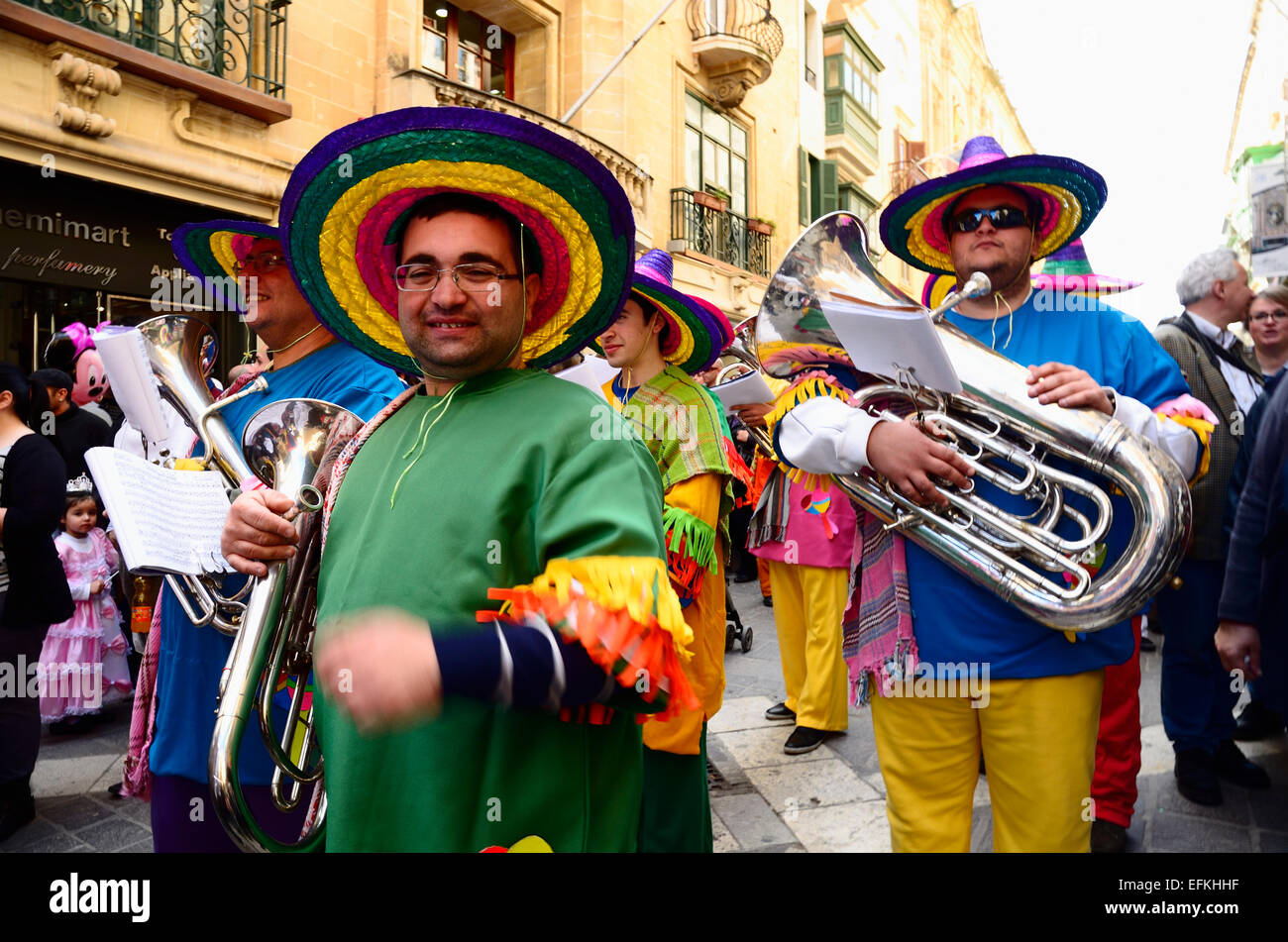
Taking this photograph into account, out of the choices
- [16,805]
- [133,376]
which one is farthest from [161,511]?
[16,805]

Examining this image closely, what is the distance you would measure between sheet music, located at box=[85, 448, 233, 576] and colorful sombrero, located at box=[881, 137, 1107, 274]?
6.64 ft

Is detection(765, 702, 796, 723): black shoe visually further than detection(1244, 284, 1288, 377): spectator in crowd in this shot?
Yes

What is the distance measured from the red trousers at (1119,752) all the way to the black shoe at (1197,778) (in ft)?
1.85

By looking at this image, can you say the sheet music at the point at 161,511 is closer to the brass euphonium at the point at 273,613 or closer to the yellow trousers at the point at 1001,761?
the brass euphonium at the point at 273,613

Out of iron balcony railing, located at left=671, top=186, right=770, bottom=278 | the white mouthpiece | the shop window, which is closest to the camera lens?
the white mouthpiece

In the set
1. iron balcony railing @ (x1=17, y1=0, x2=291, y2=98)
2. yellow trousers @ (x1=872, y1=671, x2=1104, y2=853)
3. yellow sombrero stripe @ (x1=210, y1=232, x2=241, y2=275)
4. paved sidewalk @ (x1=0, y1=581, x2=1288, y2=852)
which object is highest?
iron balcony railing @ (x1=17, y1=0, x2=291, y2=98)

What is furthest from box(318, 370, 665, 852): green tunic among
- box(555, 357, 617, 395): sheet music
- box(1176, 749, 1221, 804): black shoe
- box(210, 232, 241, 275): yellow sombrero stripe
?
box(1176, 749, 1221, 804): black shoe

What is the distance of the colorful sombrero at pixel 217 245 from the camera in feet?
8.37

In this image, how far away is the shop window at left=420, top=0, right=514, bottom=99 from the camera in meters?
11.9

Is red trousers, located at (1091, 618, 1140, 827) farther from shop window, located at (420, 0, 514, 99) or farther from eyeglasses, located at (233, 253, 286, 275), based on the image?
shop window, located at (420, 0, 514, 99)

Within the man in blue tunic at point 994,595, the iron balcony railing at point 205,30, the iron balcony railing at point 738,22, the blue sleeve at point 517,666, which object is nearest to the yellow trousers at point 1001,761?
the man in blue tunic at point 994,595
